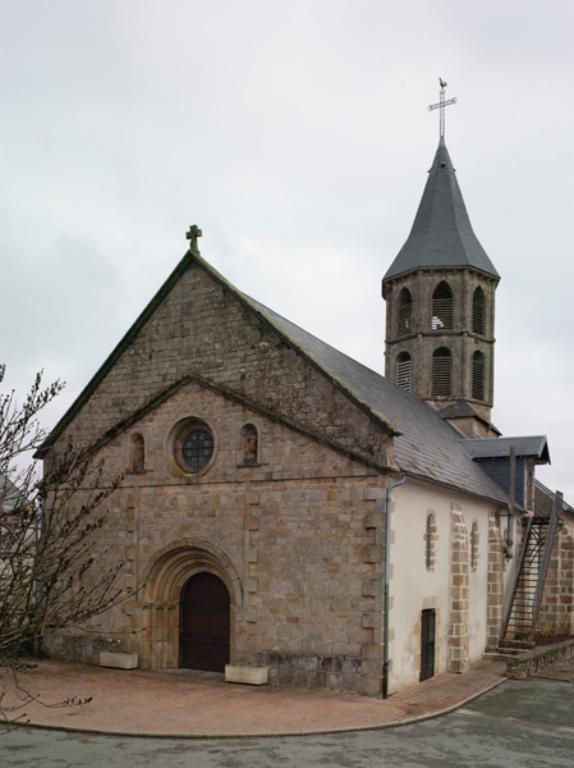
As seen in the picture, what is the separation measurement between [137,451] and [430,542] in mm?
7737

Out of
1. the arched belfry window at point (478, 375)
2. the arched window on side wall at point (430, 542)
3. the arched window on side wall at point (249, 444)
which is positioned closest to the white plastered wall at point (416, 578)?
the arched window on side wall at point (430, 542)

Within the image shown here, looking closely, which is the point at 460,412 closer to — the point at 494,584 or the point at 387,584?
the point at 494,584

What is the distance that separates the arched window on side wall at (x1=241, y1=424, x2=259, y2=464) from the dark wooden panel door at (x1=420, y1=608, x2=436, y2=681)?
5.44 metres

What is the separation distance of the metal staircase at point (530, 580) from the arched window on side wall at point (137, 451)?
11587 millimetres

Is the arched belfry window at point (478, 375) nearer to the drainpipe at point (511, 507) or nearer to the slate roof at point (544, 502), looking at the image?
the slate roof at point (544, 502)

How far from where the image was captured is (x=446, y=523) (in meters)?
20.9

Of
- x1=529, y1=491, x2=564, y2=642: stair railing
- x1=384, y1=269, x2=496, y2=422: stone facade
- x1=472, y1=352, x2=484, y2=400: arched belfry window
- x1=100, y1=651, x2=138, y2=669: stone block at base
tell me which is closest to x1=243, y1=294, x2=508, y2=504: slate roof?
x1=529, y1=491, x2=564, y2=642: stair railing

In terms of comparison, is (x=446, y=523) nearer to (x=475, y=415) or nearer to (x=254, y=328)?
(x=254, y=328)

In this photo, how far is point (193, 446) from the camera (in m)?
20.5

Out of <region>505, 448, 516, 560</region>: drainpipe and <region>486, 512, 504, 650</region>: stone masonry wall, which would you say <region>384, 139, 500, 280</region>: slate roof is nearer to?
<region>505, 448, 516, 560</region>: drainpipe

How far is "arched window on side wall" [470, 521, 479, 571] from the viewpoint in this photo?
2308cm

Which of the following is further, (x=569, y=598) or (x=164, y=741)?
(x=569, y=598)

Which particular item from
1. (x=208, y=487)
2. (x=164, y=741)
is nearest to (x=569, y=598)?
(x=208, y=487)

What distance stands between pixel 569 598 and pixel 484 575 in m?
6.63
